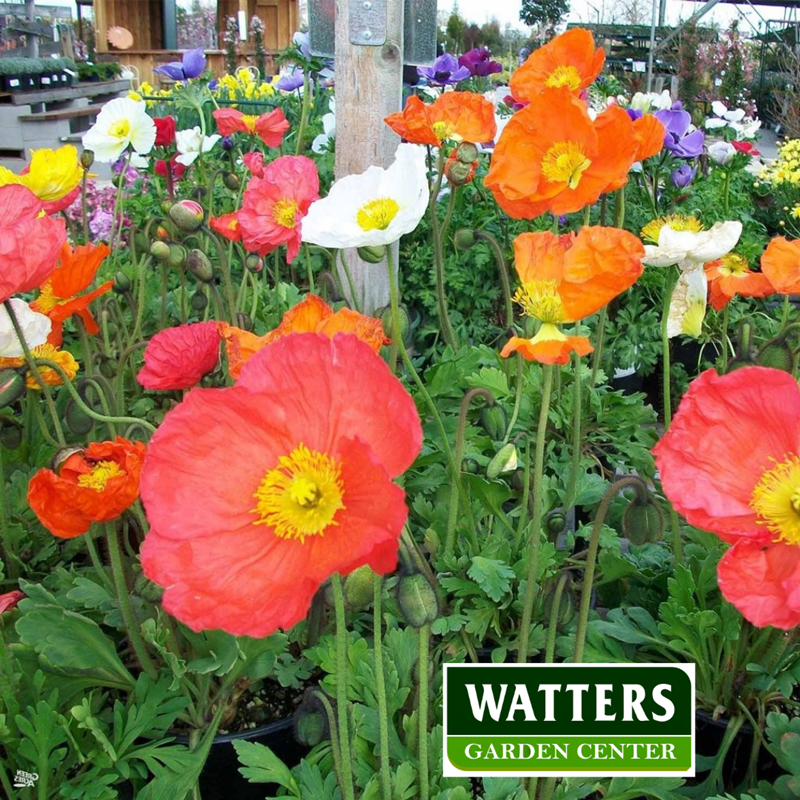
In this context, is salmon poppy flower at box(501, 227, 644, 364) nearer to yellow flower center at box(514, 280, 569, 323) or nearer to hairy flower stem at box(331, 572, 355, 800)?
yellow flower center at box(514, 280, 569, 323)

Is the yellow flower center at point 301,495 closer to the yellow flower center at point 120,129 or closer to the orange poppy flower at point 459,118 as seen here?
the orange poppy flower at point 459,118

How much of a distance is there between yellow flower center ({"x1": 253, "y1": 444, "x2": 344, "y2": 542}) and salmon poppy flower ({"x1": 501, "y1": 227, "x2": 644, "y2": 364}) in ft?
0.80

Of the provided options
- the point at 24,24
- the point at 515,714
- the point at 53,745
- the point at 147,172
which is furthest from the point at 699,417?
the point at 24,24

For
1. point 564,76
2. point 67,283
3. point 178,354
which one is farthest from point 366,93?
point 178,354

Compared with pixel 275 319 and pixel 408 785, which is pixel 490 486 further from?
pixel 275 319

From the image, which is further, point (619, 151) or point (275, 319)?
point (275, 319)

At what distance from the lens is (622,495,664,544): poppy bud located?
2.86ft

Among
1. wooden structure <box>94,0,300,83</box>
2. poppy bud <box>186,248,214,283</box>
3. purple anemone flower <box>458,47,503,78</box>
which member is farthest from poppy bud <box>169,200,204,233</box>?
wooden structure <box>94,0,300,83</box>

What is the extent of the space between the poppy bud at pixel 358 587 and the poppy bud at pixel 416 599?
0.05 meters

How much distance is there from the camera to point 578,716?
0.67 m

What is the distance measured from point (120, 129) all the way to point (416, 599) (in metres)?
1.61

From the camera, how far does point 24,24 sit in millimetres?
7926

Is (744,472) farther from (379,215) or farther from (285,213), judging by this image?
(285,213)

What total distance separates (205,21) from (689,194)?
13.3 meters
